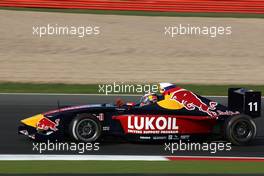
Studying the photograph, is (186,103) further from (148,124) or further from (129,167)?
(129,167)

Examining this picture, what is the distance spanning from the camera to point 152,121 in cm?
1155

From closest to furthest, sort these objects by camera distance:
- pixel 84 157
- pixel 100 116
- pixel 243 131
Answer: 1. pixel 84 157
2. pixel 100 116
3. pixel 243 131

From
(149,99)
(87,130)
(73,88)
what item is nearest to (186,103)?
(149,99)

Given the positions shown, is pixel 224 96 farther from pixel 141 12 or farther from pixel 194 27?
pixel 141 12

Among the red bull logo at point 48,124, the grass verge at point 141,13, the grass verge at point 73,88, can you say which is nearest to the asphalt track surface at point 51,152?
the red bull logo at point 48,124

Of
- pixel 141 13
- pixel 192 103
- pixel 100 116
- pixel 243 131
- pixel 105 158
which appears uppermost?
pixel 141 13

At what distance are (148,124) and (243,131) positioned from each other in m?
1.59

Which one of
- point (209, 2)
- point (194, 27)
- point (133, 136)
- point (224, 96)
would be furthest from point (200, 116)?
point (209, 2)

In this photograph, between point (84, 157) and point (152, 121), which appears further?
point (152, 121)

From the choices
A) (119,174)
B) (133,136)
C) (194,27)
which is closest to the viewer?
(119,174)

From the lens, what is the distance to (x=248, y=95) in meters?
12.0

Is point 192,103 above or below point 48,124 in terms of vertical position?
above

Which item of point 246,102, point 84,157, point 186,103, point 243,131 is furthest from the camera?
point 246,102

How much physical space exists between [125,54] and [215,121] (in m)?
13.1
